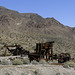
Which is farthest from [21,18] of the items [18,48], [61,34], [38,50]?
[38,50]

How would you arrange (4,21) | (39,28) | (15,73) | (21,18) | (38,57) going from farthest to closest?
(21,18) < (39,28) < (4,21) < (38,57) < (15,73)

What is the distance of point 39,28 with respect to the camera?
3125 inches

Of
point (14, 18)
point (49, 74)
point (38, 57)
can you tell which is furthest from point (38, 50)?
point (14, 18)

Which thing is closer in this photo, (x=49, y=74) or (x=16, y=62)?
(x=49, y=74)

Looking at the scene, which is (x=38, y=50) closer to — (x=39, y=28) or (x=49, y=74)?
(x=49, y=74)

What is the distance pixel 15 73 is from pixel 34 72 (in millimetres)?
1433

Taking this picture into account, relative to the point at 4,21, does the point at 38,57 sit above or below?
below

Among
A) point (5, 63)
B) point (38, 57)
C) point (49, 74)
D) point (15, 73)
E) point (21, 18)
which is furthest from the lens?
point (21, 18)

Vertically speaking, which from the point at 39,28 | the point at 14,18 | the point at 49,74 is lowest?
the point at 49,74

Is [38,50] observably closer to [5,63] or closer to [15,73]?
[5,63]

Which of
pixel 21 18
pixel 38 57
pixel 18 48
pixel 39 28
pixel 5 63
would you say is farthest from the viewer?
pixel 21 18

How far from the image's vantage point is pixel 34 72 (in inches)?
398

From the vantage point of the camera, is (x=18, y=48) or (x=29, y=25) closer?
(x=18, y=48)

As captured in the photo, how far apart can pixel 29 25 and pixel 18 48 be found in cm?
5720
